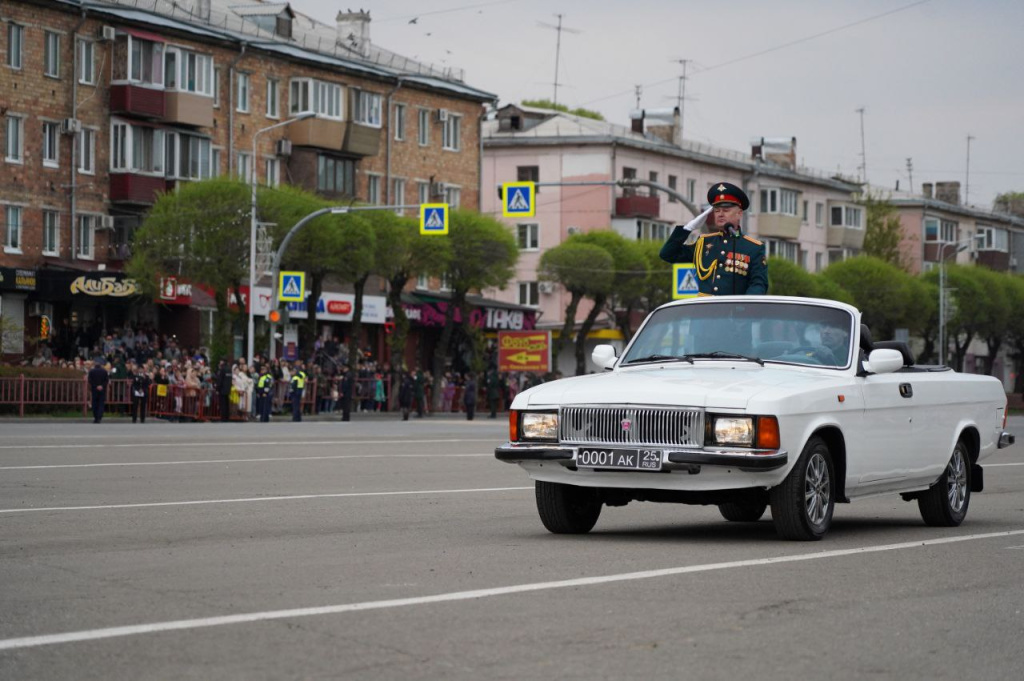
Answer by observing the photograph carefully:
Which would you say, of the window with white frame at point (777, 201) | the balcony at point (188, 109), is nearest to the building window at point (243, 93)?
the balcony at point (188, 109)

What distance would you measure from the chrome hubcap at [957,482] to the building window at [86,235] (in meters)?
48.4

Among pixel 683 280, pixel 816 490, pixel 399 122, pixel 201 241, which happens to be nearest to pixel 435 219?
pixel 201 241

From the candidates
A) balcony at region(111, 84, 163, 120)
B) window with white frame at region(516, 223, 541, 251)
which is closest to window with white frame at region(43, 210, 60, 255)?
Answer: balcony at region(111, 84, 163, 120)

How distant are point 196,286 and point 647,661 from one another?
5545cm

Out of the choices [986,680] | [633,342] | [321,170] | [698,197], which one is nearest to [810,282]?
[698,197]

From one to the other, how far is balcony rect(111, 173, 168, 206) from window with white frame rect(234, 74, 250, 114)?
6.97 meters

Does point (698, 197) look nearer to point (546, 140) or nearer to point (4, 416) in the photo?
point (546, 140)

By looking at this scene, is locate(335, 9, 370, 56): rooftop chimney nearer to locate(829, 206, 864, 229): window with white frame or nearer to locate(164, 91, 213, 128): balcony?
locate(164, 91, 213, 128): balcony

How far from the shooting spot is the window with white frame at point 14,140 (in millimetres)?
56375

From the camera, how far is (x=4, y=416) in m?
43.7

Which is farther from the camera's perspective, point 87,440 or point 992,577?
point 87,440

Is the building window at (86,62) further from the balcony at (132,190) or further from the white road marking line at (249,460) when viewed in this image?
the white road marking line at (249,460)

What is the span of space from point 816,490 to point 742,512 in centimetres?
184

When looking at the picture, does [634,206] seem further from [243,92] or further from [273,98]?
[243,92]
